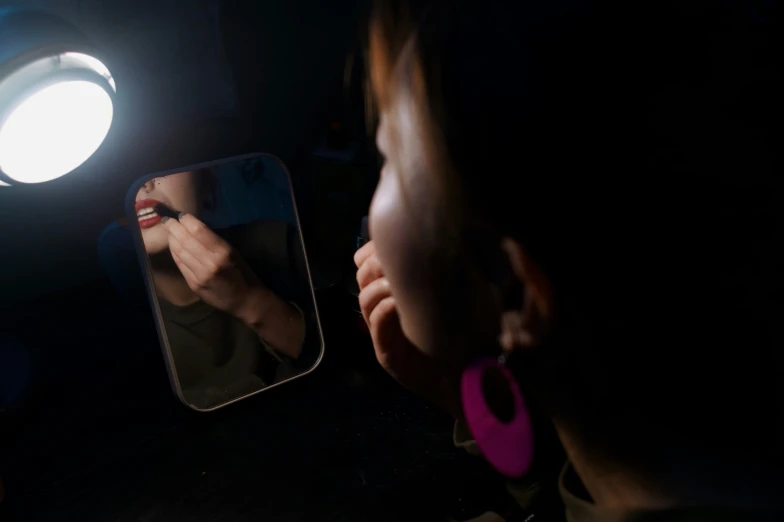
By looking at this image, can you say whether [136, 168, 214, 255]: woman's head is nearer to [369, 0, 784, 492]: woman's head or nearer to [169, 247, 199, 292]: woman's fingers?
[169, 247, 199, 292]: woman's fingers

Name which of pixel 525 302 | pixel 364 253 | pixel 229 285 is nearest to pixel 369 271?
pixel 364 253

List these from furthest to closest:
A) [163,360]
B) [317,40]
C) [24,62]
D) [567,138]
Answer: [317,40] → [163,360] → [24,62] → [567,138]

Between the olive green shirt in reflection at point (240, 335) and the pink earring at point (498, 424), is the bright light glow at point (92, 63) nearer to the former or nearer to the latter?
the olive green shirt in reflection at point (240, 335)

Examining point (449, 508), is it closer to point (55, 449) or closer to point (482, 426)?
point (482, 426)

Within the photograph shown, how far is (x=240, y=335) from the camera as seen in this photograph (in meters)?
0.64

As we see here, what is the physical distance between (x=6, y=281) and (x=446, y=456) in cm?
55

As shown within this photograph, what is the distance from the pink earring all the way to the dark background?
0.10 feet

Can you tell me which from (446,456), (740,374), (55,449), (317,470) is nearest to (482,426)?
(446,456)

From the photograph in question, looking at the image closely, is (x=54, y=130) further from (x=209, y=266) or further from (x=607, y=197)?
(x=607, y=197)

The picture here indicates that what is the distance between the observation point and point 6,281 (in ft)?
2.26

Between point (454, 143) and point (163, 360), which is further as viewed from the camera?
point (163, 360)

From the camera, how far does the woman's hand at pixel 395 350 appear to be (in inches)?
23.4

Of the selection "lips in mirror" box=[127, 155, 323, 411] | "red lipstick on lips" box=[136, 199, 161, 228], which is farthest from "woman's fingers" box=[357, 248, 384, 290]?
"red lipstick on lips" box=[136, 199, 161, 228]

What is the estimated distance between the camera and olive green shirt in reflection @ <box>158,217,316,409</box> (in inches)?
24.3
